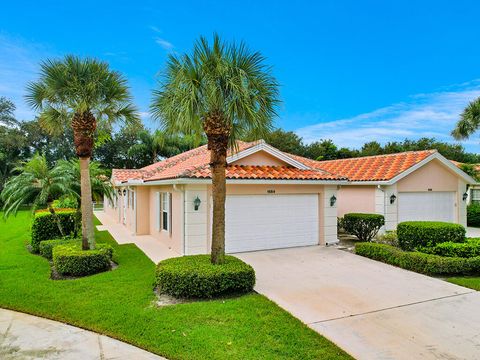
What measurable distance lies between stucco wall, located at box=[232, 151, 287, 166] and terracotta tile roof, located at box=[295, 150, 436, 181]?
8.02 feet

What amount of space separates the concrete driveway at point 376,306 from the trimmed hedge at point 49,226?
7.78 meters

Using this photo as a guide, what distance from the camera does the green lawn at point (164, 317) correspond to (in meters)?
5.04

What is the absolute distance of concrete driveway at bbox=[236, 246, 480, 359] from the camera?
17.2ft

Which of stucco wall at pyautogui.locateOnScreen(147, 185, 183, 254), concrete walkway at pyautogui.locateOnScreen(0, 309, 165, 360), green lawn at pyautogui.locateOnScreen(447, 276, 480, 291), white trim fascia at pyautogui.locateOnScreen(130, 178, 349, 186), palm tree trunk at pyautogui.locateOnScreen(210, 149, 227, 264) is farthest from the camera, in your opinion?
stucco wall at pyautogui.locateOnScreen(147, 185, 183, 254)

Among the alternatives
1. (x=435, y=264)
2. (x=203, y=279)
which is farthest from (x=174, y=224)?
(x=435, y=264)

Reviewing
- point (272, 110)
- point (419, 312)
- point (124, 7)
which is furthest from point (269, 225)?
point (124, 7)

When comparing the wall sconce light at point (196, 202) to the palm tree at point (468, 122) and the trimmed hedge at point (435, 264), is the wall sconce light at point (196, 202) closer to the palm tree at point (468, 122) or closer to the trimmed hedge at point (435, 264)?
the trimmed hedge at point (435, 264)

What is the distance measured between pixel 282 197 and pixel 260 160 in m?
1.95

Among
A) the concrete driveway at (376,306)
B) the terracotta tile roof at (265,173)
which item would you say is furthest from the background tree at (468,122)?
the concrete driveway at (376,306)

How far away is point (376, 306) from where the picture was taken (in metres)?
6.95

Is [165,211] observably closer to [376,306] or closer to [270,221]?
[270,221]

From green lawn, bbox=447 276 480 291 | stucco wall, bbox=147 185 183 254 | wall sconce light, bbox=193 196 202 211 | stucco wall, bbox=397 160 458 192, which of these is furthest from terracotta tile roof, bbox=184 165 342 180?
green lawn, bbox=447 276 480 291

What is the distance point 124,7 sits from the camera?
12.4 meters

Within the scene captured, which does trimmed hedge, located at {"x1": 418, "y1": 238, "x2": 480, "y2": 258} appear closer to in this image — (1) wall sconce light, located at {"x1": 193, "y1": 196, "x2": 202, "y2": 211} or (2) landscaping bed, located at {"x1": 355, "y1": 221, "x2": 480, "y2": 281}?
(2) landscaping bed, located at {"x1": 355, "y1": 221, "x2": 480, "y2": 281}
